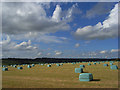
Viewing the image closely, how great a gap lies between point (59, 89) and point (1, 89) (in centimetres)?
547

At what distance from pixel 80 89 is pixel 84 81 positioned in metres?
4.56

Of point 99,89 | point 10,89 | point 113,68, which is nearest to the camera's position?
point 99,89

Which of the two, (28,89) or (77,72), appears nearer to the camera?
(28,89)

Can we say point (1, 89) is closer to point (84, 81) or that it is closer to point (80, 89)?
point (80, 89)

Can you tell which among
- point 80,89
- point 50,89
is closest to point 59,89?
point 50,89

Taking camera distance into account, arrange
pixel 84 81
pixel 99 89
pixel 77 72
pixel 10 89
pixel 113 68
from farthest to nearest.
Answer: pixel 113 68, pixel 77 72, pixel 84 81, pixel 10 89, pixel 99 89

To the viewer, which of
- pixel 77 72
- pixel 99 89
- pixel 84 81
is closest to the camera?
pixel 99 89

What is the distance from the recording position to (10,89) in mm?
13688

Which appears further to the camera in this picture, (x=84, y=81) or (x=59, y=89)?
(x=84, y=81)

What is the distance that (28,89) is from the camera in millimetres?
13492

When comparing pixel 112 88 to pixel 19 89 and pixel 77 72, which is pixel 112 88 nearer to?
pixel 19 89

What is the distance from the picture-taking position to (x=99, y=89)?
12820 mm

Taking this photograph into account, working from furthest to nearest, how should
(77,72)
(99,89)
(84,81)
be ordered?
(77,72), (84,81), (99,89)

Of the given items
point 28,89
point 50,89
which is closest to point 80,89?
point 50,89
